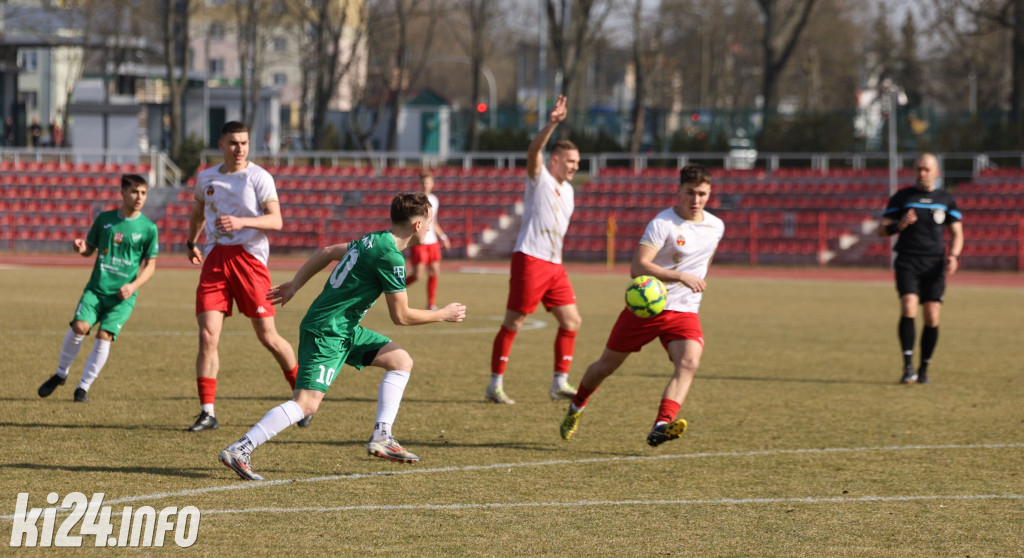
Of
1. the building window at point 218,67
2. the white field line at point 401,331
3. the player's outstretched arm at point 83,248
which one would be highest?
the building window at point 218,67

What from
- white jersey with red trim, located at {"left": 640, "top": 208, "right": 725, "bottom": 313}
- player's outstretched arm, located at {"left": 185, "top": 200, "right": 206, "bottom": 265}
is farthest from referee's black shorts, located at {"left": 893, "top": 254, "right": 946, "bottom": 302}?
player's outstretched arm, located at {"left": 185, "top": 200, "right": 206, "bottom": 265}

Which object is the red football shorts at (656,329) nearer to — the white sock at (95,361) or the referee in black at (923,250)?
the white sock at (95,361)

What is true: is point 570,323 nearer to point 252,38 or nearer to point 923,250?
point 923,250

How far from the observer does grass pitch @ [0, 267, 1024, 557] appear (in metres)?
5.47

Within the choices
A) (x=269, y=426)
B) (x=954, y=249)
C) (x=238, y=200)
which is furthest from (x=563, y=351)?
(x=954, y=249)

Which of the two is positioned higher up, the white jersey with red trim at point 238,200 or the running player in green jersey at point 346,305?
the white jersey with red trim at point 238,200

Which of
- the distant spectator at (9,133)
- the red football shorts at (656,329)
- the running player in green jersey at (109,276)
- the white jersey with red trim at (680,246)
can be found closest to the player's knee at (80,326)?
the running player in green jersey at (109,276)

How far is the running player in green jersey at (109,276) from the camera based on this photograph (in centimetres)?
923

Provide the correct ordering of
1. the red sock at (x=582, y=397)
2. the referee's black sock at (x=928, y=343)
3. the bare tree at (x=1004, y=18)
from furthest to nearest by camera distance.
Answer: the bare tree at (x=1004, y=18)
the referee's black sock at (x=928, y=343)
the red sock at (x=582, y=397)

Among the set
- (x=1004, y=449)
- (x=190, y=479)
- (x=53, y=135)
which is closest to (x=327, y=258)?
(x=190, y=479)

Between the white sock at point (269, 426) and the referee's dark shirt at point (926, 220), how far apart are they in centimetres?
703

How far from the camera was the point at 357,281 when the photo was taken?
646 centimetres

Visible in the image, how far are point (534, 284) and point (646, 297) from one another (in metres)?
2.27

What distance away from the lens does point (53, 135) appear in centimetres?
5175
